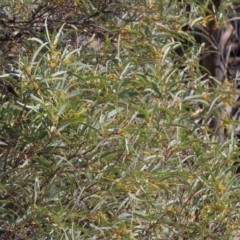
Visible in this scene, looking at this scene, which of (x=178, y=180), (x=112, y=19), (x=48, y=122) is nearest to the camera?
(x=48, y=122)

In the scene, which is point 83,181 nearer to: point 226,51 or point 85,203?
point 85,203

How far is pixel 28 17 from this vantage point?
268 centimetres

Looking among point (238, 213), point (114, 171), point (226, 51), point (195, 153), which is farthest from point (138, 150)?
point (226, 51)

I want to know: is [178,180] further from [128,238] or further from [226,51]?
[226,51]

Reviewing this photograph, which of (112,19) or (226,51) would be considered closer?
(112,19)

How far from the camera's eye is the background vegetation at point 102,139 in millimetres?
2152

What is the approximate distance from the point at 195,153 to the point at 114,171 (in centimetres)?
54

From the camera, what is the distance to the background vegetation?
2152 mm

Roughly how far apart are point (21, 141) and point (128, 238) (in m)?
0.47

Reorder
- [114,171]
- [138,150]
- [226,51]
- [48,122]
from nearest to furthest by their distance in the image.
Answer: [48,122] → [114,171] → [138,150] → [226,51]

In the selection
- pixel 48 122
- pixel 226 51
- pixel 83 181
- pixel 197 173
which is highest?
pixel 48 122

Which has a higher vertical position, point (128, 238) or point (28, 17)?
point (28, 17)

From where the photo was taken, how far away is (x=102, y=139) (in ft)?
7.02

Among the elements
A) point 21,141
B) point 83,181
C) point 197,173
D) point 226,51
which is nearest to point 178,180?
point 197,173
